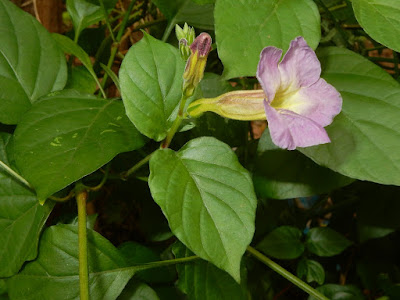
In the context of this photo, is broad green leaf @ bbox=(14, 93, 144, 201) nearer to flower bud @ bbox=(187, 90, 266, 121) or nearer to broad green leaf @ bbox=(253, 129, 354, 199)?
flower bud @ bbox=(187, 90, 266, 121)

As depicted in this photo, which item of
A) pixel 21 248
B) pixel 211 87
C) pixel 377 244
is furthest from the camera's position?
pixel 377 244

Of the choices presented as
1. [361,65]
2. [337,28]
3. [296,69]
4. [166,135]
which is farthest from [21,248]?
[337,28]

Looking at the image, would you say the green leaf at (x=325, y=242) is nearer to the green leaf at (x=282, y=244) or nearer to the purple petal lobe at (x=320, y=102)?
the green leaf at (x=282, y=244)

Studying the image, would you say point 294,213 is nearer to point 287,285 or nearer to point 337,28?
point 287,285

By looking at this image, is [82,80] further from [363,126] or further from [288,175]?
[363,126]

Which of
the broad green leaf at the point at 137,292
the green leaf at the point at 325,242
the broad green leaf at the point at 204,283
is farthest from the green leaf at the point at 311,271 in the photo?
the broad green leaf at the point at 137,292

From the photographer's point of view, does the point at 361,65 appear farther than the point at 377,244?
No
